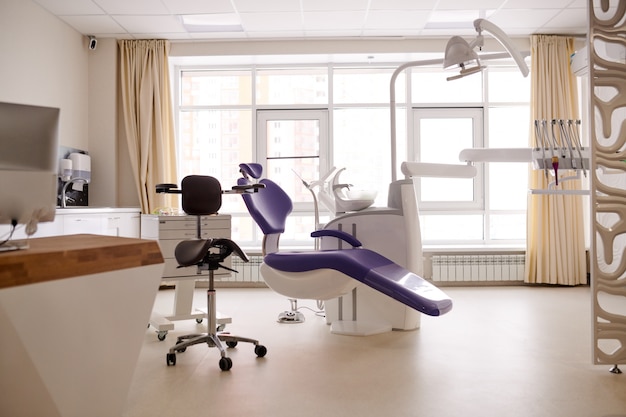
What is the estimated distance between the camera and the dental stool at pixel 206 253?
9.34 ft

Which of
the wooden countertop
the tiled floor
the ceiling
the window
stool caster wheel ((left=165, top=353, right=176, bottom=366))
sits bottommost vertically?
the tiled floor

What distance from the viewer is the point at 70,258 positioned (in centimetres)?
167

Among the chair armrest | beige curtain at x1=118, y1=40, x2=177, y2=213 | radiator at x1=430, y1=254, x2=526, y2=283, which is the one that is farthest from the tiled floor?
beige curtain at x1=118, y1=40, x2=177, y2=213

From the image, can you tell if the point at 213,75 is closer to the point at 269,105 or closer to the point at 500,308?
the point at 269,105

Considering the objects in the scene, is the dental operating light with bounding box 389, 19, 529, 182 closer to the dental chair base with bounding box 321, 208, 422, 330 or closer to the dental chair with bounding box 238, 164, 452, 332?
the dental chair base with bounding box 321, 208, 422, 330

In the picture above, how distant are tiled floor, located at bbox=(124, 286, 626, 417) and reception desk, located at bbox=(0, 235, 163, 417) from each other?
0.46 metres

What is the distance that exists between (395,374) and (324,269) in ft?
2.53

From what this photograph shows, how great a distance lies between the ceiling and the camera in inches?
194

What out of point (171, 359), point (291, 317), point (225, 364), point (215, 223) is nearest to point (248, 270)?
point (215, 223)

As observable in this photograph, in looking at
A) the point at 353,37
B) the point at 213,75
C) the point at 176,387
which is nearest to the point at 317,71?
the point at 353,37

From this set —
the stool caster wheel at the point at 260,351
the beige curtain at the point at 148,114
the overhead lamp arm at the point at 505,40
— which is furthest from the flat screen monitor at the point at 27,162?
the beige curtain at the point at 148,114

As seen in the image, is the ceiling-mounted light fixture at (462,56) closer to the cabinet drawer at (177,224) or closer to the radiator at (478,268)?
the cabinet drawer at (177,224)

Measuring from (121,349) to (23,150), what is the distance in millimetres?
804

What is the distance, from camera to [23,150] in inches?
65.6
